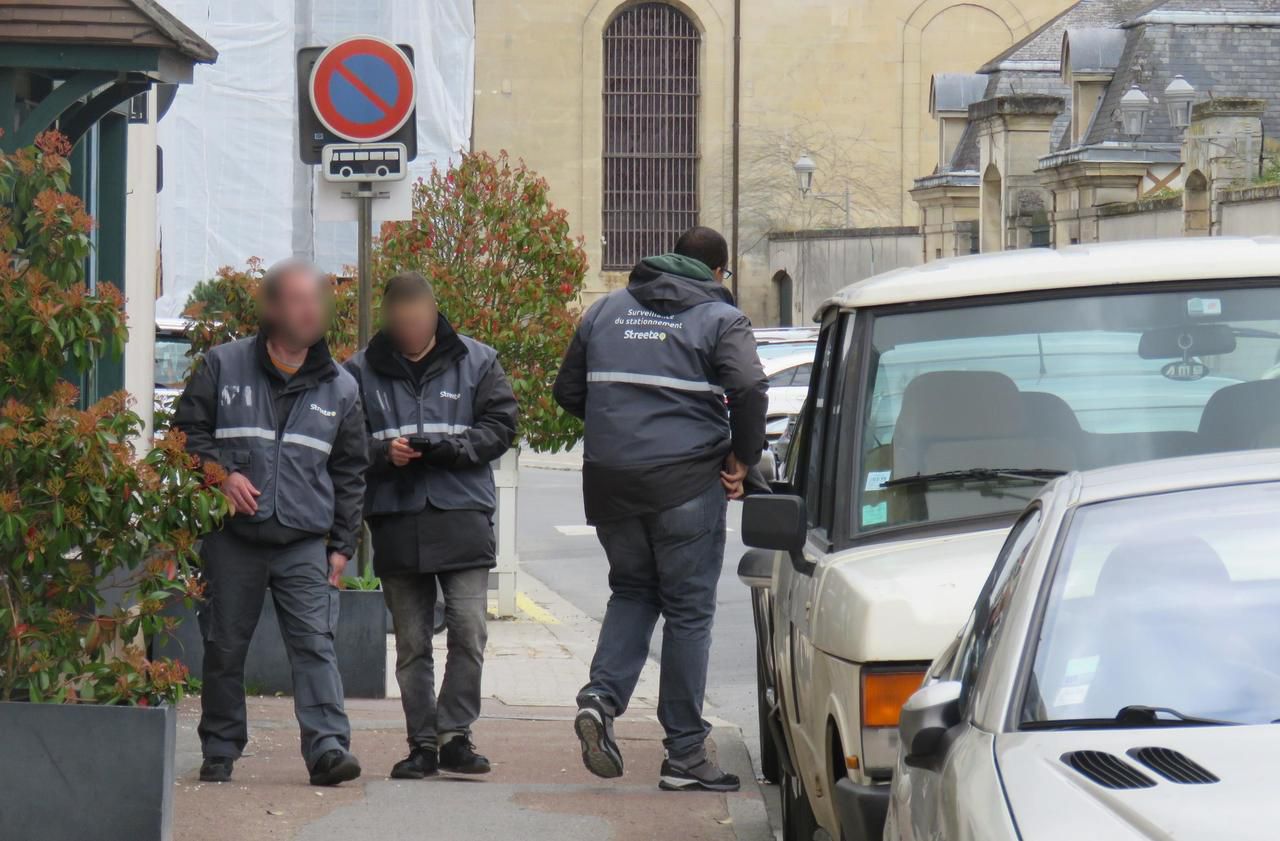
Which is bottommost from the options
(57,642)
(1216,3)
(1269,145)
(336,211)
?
(57,642)

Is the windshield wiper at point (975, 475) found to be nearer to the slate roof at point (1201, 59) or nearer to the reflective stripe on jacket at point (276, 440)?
the reflective stripe on jacket at point (276, 440)

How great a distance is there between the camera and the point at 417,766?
24.9 ft

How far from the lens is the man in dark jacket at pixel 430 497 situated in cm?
748

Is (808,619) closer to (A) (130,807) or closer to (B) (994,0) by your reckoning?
(A) (130,807)

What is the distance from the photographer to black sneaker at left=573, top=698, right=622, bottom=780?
7.26 m

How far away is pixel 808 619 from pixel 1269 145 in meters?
27.0

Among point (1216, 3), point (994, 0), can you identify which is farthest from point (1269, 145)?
point (994, 0)

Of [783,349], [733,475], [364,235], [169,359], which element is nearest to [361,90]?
[364,235]

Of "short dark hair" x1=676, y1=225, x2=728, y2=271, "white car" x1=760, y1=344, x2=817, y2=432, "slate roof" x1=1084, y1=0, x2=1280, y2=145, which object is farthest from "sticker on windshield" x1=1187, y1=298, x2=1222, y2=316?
"slate roof" x1=1084, y1=0, x2=1280, y2=145

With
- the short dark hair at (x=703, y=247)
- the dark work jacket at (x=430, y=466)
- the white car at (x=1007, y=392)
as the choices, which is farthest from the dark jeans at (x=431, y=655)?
the white car at (x=1007, y=392)

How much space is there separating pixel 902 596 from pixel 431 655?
333 cm

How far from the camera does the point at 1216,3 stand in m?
41.0

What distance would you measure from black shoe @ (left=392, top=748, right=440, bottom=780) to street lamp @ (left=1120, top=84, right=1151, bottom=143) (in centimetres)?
2982

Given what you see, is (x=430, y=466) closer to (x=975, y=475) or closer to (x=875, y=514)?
(x=875, y=514)
